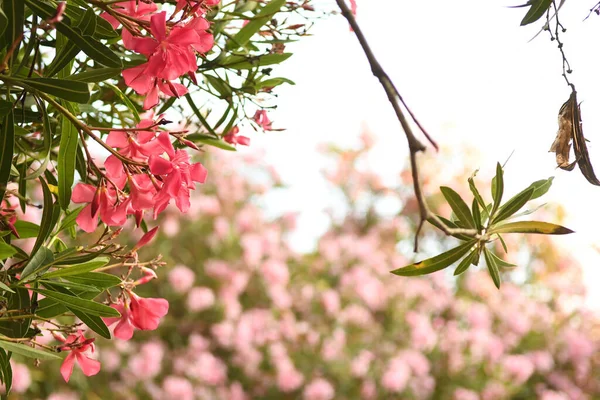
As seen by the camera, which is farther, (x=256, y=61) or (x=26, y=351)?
(x=256, y=61)

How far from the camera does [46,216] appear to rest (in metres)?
0.55

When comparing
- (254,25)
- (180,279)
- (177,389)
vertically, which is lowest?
(177,389)

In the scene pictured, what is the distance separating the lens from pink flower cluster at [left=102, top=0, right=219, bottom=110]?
1.53 feet

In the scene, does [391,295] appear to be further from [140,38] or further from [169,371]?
[140,38]

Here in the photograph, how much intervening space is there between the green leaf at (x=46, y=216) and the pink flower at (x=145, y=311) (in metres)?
0.10

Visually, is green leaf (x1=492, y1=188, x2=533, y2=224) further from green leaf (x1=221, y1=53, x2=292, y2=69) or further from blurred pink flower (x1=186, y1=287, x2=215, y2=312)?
blurred pink flower (x1=186, y1=287, x2=215, y2=312)

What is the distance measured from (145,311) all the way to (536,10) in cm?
42

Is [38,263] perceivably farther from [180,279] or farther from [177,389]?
[180,279]

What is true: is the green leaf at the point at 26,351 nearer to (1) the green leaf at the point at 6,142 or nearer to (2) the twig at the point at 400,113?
(1) the green leaf at the point at 6,142

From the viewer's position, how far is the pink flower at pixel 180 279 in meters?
2.84

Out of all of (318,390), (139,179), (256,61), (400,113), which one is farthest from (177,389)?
(400,113)

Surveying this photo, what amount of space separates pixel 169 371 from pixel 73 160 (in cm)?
248

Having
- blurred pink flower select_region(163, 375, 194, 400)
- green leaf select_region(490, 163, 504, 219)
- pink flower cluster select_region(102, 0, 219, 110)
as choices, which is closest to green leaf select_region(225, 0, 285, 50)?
pink flower cluster select_region(102, 0, 219, 110)

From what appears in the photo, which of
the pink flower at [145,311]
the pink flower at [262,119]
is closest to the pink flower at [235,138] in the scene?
the pink flower at [262,119]
